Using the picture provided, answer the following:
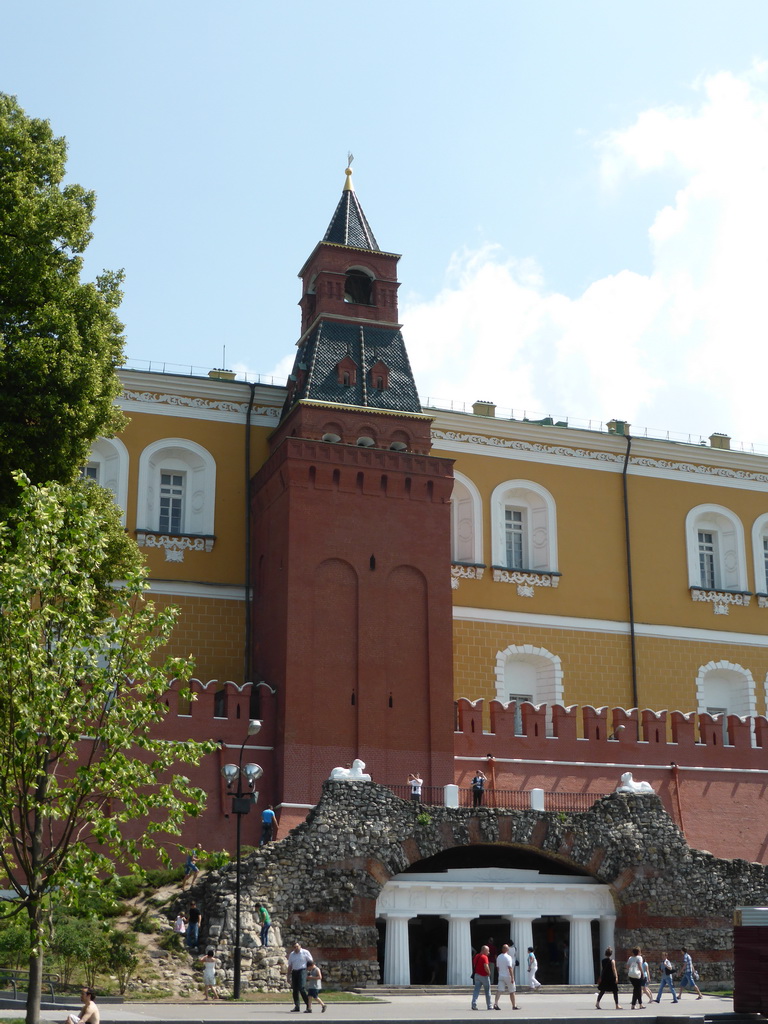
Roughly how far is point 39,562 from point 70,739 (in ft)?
7.48

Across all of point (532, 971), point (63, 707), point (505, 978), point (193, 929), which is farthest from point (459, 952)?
point (63, 707)

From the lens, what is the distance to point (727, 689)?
1543 inches

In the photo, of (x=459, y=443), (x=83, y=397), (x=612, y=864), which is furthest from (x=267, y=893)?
(x=459, y=443)

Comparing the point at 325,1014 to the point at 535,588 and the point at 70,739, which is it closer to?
the point at 70,739

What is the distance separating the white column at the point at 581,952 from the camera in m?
27.5

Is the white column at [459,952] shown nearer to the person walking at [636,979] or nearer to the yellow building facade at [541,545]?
the person walking at [636,979]

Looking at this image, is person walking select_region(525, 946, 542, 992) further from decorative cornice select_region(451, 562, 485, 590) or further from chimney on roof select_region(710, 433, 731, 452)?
chimney on roof select_region(710, 433, 731, 452)

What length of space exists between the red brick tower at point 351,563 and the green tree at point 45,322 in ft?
26.3

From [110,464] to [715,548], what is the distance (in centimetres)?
1787

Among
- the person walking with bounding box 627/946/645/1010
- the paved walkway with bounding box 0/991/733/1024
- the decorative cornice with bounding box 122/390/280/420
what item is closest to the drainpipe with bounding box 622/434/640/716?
the decorative cornice with bounding box 122/390/280/420

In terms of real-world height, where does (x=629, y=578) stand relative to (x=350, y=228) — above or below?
below

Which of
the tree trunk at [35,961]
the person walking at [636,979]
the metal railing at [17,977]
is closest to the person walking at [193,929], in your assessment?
the metal railing at [17,977]

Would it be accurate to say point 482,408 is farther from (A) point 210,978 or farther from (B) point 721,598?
(A) point 210,978

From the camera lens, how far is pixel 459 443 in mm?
37562
